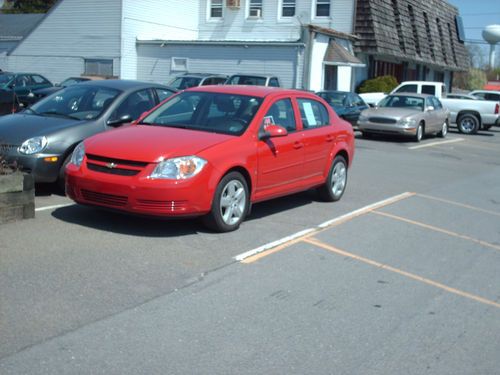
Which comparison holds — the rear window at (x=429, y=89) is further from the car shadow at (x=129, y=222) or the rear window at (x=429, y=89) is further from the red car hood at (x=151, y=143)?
the red car hood at (x=151, y=143)

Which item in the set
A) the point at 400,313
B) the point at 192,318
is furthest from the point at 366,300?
the point at 192,318

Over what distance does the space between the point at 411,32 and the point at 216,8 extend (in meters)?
11.2

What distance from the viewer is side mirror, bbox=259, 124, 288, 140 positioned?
7992 mm

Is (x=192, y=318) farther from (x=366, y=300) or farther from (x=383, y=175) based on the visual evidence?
(x=383, y=175)

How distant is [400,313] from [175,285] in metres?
1.90

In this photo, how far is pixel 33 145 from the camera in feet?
28.1

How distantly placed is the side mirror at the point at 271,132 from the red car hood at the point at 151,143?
506mm

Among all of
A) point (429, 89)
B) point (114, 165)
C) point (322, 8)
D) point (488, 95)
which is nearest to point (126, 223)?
point (114, 165)

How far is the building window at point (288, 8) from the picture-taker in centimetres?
3541

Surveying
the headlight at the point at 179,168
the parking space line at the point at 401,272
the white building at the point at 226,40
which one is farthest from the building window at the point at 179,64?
the headlight at the point at 179,168

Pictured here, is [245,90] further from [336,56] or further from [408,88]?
[336,56]

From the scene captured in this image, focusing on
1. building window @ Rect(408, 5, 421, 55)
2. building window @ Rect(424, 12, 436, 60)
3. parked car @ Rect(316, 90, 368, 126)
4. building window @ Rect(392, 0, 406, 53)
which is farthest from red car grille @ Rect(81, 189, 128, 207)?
building window @ Rect(424, 12, 436, 60)

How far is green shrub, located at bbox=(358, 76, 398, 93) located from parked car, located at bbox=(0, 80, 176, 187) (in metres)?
24.0

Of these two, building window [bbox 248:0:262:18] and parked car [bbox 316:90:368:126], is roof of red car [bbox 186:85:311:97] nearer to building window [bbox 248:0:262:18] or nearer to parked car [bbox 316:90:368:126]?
parked car [bbox 316:90:368:126]
